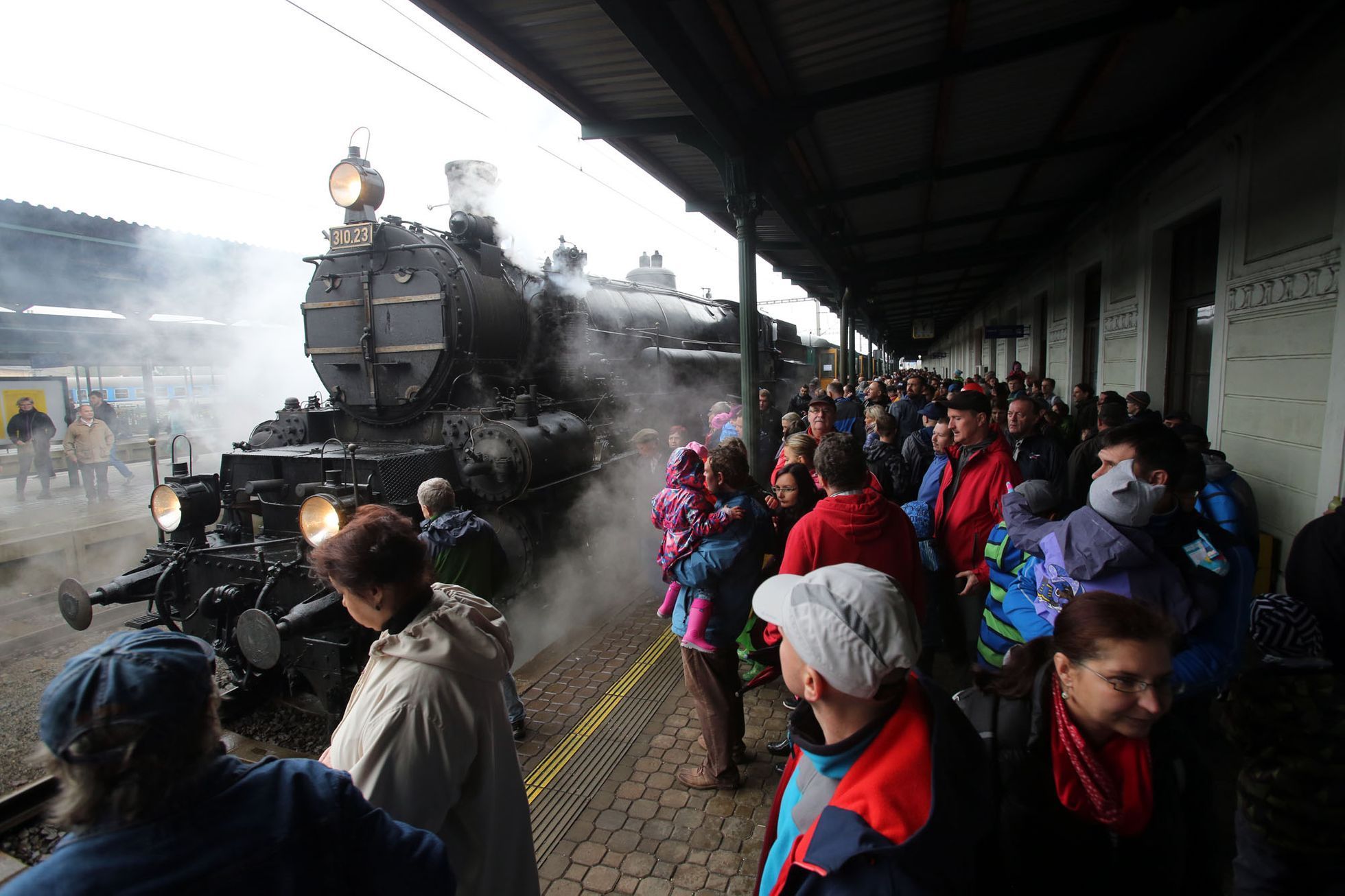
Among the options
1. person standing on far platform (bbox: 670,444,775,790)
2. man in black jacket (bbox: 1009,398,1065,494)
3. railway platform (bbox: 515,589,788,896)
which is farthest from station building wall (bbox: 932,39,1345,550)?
railway platform (bbox: 515,589,788,896)

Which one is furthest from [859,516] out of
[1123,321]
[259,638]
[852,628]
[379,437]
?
[1123,321]

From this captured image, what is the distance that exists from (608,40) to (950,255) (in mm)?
8803

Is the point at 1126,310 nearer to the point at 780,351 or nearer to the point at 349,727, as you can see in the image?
the point at 780,351

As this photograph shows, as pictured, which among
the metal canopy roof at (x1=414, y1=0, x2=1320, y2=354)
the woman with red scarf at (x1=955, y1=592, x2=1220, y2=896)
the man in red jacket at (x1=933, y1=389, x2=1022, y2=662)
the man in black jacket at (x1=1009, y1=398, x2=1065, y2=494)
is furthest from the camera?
the man in black jacket at (x1=1009, y1=398, x2=1065, y2=494)

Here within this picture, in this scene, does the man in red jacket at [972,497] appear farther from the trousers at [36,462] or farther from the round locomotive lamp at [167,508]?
the trousers at [36,462]

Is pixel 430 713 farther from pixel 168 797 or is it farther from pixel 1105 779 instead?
pixel 1105 779

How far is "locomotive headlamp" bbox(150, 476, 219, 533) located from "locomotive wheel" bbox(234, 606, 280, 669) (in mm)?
1557

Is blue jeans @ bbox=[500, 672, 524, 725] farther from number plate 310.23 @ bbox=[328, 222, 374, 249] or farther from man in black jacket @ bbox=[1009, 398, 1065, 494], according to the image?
number plate 310.23 @ bbox=[328, 222, 374, 249]

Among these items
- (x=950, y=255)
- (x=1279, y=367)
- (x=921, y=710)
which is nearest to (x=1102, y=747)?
(x=921, y=710)

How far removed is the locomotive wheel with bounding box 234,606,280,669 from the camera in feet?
10.4

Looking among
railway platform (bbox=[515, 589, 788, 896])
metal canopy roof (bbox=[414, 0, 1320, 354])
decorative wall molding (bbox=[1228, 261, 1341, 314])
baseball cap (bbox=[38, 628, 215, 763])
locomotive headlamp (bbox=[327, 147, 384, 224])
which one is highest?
metal canopy roof (bbox=[414, 0, 1320, 354])

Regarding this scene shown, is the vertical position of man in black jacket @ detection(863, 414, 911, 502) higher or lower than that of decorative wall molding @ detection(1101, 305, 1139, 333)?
lower

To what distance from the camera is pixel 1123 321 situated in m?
7.79

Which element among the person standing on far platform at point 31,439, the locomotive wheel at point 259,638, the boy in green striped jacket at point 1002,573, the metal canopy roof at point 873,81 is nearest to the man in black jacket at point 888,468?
the boy in green striped jacket at point 1002,573
